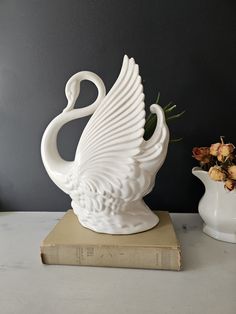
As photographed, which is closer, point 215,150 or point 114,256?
point 114,256

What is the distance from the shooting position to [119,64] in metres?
0.90

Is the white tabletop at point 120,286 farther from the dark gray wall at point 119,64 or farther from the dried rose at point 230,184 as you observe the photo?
the dark gray wall at point 119,64

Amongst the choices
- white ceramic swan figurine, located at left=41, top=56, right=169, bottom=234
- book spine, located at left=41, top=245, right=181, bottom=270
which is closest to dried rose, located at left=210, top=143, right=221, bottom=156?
white ceramic swan figurine, located at left=41, top=56, right=169, bottom=234

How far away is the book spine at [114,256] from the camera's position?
1.99 feet

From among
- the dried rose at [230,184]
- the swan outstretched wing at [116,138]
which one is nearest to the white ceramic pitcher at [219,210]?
the dried rose at [230,184]

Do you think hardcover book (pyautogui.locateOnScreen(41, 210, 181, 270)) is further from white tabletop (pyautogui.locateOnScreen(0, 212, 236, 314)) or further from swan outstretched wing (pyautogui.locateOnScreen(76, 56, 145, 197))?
swan outstretched wing (pyautogui.locateOnScreen(76, 56, 145, 197))

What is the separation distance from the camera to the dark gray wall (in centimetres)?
86

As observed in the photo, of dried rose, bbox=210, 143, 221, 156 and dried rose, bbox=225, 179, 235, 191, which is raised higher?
dried rose, bbox=210, 143, 221, 156

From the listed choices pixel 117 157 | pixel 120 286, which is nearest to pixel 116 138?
pixel 117 157

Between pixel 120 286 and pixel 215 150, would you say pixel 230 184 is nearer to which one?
pixel 215 150

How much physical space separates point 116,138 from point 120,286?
32 centimetres

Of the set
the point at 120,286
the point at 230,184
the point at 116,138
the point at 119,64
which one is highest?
the point at 119,64

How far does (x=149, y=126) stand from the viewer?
0.73 m
